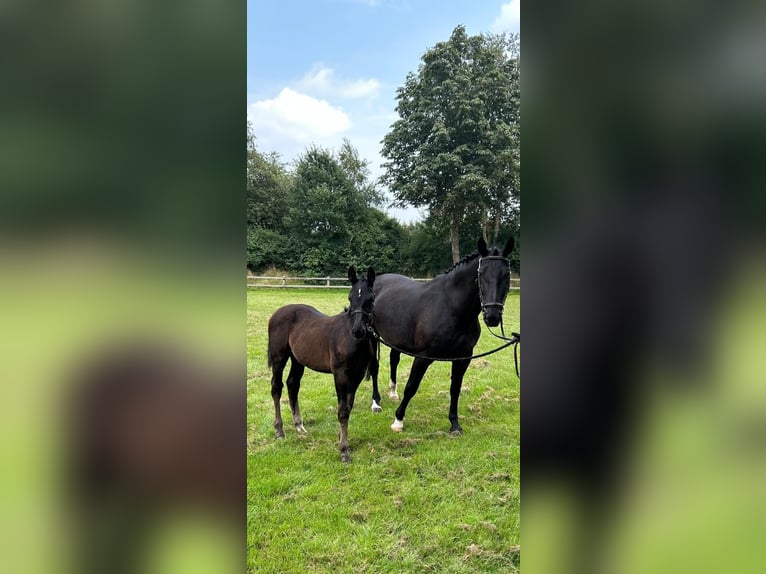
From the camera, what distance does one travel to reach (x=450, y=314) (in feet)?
15.1

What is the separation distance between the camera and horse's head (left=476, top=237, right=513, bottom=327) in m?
3.94

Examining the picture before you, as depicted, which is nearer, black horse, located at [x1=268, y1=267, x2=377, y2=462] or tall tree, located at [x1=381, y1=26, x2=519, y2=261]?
black horse, located at [x1=268, y1=267, x2=377, y2=462]

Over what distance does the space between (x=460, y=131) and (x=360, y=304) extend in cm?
2105

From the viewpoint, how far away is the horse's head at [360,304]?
3.72 m

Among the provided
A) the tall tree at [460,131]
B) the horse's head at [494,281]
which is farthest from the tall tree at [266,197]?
the horse's head at [494,281]

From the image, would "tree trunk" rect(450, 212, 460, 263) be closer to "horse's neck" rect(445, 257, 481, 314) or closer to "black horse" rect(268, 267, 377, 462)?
"horse's neck" rect(445, 257, 481, 314)

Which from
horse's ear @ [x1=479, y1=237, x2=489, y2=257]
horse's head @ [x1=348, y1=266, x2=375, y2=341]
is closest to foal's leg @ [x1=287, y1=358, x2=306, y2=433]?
horse's head @ [x1=348, y1=266, x2=375, y2=341]
